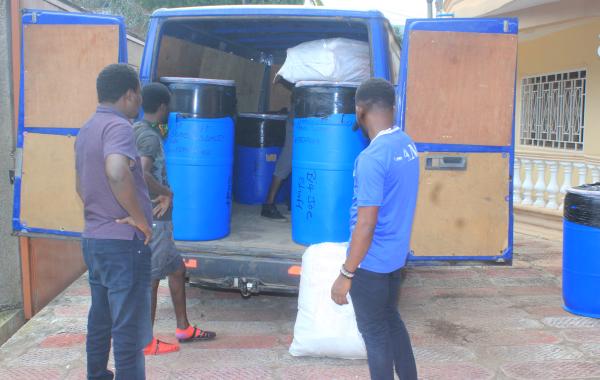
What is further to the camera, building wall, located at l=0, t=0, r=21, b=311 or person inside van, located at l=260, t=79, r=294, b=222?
person inside van, located at l=260, t=79, r=294, b=222

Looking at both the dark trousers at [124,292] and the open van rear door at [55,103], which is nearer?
the dark trousers at [124,292]

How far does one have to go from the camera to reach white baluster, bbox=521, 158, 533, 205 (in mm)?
8797

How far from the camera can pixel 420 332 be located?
4.63 m

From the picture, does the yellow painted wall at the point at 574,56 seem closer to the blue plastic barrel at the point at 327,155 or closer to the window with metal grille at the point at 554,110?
the window with metal grille at the point at 554,110

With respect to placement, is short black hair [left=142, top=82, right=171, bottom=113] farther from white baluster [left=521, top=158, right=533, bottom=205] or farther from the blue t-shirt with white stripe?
white baluster [left=521, top=158, right=533, bottom=205]

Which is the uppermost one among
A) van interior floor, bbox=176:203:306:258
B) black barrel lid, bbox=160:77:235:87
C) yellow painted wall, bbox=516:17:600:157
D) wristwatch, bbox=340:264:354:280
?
yellow painted wall, bbox=516:17:600:157

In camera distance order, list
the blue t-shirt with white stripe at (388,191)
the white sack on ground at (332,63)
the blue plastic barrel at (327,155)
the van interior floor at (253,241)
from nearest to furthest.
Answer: the blue t-shirt with white stripe at (388,191) → the blue plastic barrel at (327,155) → the van interior floor at (253,241) → the white sack on ground at (332,63)

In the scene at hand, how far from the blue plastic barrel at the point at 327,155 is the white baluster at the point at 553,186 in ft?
17.3

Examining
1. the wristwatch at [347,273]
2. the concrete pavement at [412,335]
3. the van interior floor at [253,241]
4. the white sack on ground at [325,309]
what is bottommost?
the concrete pavement at [412,335]

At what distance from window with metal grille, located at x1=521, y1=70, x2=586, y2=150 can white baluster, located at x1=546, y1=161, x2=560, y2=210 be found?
1.84ft

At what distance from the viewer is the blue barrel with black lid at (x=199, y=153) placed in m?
4.19

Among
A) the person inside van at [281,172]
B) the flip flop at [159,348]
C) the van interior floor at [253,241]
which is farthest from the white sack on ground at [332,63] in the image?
the flip flop at [159,348]

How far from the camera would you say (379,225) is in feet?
A: 9.29

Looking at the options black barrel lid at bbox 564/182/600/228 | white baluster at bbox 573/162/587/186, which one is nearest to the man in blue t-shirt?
black barrel lid at bbox 564/182/600/228
